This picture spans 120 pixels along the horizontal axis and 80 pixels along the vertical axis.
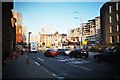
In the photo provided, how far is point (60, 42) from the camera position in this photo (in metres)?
107

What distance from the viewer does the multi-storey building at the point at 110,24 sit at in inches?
2428

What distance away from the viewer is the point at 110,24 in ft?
216

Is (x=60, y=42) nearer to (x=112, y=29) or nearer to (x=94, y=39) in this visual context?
(x=94, y=39)

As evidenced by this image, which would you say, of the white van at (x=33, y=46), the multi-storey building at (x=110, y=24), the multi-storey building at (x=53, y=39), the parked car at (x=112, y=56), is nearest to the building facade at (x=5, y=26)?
the parked car at (x=112, y=56)

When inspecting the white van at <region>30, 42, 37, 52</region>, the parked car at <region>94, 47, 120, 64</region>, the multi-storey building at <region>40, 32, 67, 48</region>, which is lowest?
the parked car at <region>94, 47, 120, 64</region>

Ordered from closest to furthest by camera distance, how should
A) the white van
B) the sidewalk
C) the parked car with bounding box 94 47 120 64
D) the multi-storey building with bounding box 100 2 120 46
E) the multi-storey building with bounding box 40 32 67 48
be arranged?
the sidewalk, the parked car with bounding box 94 47 120 64, the multi-storey building with bounding box 100 2 120 46, the white van, the multi-storey building with bounding box 40 32 67 48

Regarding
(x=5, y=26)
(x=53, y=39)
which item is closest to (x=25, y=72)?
(x=5, y=26)

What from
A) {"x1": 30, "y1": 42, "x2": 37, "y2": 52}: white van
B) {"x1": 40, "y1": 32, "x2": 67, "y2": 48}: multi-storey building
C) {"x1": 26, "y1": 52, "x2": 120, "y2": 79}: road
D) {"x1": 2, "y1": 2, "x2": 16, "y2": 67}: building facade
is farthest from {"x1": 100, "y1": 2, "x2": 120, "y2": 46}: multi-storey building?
{"x1": 26, "y1": 52, "x2": 120, "y2": 79}: road

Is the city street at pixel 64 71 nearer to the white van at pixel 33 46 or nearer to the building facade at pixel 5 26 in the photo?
the building facade at pixel 5 26

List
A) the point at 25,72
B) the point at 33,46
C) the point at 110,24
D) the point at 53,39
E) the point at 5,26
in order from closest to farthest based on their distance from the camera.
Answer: the point at 25,72, the point at 5,26, the point at 110,24, the point at 33,46, the point at 53,39

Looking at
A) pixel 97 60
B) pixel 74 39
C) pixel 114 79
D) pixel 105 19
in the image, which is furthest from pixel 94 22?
pixel 114 79

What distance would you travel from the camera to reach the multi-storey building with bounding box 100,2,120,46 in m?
61.7

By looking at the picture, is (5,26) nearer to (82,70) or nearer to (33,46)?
(82,70)

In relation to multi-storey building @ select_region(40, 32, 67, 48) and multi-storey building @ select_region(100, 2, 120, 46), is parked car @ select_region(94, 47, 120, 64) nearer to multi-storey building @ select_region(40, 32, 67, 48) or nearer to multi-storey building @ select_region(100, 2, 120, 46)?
multi-storey building @ select_region(100, 2, 120, 46)
